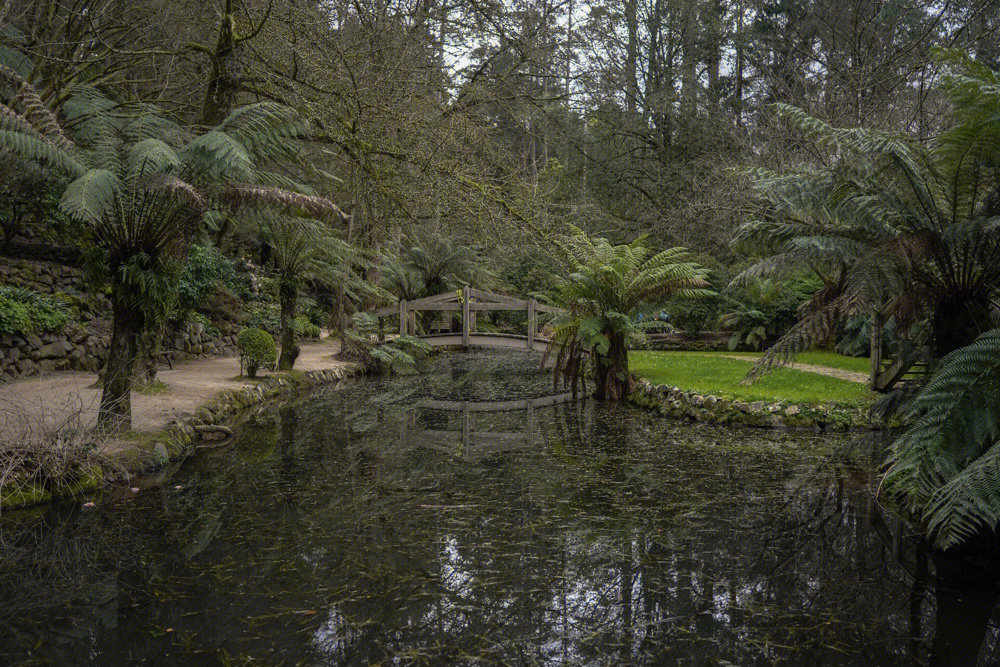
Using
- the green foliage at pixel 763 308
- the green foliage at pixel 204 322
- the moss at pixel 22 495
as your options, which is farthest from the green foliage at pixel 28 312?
the green foliage at pixel 763 308

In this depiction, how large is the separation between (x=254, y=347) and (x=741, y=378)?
21.0ft

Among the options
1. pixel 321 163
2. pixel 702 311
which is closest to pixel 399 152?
pixel 321 163

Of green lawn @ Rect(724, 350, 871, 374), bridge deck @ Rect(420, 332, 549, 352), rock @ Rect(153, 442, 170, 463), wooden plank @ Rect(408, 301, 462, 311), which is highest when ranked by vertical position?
wooden plank @ Rect(408, 301, 462, 311)

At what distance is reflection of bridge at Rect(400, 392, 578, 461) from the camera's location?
6504 millimetres

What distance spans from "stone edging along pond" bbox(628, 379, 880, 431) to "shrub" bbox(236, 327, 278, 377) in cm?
500

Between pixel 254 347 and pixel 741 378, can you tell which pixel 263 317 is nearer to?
pixel 254 347

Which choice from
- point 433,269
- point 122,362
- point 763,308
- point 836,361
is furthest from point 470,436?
point 433,269

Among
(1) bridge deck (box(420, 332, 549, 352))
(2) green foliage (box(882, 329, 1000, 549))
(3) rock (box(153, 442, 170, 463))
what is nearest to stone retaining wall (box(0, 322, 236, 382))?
(3) rock (box(153, 442, 170, 463))

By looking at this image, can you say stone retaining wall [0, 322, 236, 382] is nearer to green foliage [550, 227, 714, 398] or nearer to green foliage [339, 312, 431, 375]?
green foliage [339, 312, 431, 375]

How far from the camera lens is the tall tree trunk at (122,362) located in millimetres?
5535

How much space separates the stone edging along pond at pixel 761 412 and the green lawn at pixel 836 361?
10.3 feet

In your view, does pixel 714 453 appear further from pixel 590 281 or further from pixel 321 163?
pixel 321 163

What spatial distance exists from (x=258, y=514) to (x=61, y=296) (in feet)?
20.9

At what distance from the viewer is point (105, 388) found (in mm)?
5559
